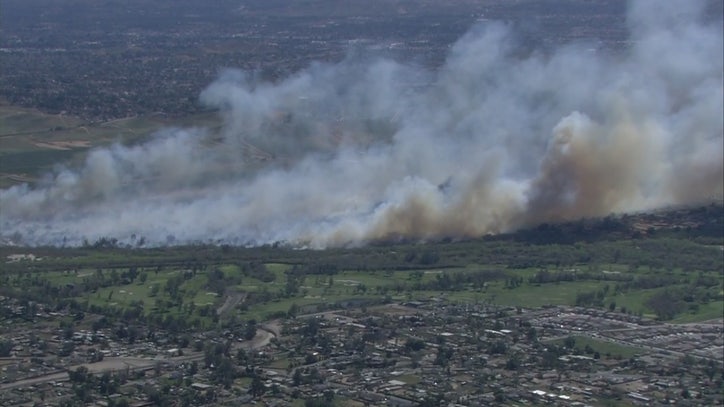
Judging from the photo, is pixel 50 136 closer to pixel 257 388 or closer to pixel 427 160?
pixel 427 160

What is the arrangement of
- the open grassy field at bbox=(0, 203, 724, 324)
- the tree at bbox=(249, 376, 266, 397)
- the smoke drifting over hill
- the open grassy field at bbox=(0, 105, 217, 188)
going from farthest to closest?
the open grassy field at bbox=(0, 105, 217, 188) → the smoke drifting over hill → the open grassy field at bbox=(0, 203, 724, 324) → the tree at bbox=(249, 376, 266, 397)

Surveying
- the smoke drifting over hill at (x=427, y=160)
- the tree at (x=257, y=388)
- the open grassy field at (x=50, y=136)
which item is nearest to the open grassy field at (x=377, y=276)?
the smoke drifting over hill at (x=427, y=160)

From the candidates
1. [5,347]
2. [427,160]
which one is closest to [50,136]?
[427,160]

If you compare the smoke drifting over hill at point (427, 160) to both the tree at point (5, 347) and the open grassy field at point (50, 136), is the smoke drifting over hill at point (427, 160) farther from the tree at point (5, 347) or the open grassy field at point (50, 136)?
the tree at point (5, 347)

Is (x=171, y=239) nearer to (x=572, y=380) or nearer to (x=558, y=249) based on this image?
(x=558, y=249)

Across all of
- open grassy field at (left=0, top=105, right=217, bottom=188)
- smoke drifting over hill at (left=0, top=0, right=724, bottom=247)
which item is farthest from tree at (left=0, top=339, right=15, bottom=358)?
open grassy field at (left=0, top=105, right=217, bottom=188)

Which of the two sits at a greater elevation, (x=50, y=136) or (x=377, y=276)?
(x=50, y=136)

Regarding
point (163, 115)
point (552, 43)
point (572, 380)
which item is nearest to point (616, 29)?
point (552, 43)

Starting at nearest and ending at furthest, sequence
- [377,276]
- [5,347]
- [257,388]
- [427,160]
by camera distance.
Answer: [257,388]
[5,347]
[377,276]
[427,160]

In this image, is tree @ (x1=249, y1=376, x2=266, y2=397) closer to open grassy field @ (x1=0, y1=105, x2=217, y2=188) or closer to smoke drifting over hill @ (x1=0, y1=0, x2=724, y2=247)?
smoke drifting over hill @ (x1=0, y1=0, x2=724, y2=247)
